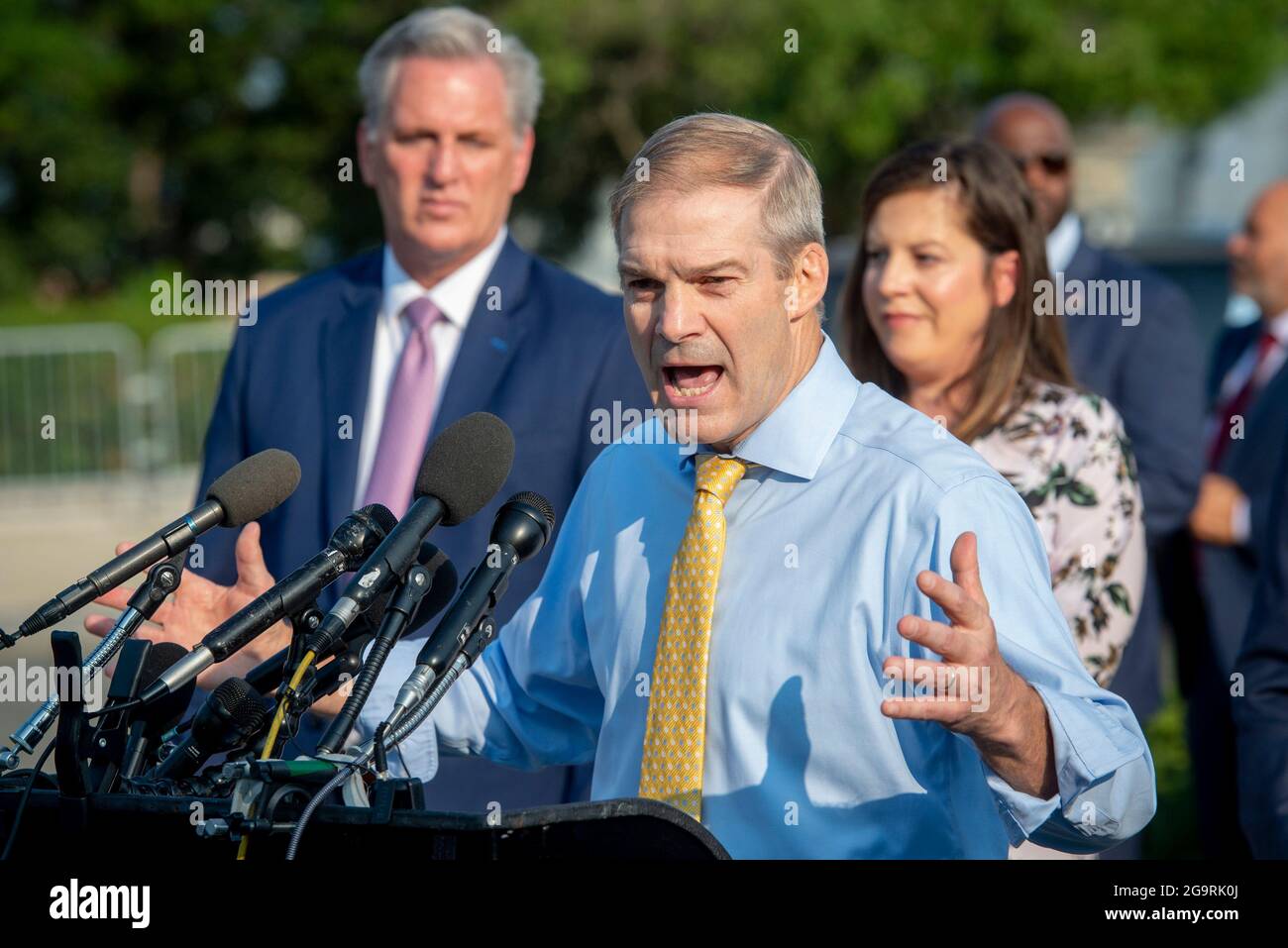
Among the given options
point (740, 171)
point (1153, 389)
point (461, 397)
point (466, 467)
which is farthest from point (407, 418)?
point (1153, 389)

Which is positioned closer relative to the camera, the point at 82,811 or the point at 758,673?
the point at 82,811

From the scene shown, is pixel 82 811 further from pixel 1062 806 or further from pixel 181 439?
pixel 181 439

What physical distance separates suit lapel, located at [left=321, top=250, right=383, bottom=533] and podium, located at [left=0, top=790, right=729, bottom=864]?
1.85 m

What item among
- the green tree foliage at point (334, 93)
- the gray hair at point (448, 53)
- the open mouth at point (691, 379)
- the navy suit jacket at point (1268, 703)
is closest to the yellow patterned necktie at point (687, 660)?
the open mouth at point (691, 379)

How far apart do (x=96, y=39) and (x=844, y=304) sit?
21028mm

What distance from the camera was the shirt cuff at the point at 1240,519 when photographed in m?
5.61

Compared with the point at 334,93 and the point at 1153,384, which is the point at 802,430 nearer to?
the point at 1153,384

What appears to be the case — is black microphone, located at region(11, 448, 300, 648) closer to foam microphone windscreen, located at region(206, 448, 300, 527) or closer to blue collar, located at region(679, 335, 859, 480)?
foam microphone windscreen, located at region(206, 448, 300, 527)

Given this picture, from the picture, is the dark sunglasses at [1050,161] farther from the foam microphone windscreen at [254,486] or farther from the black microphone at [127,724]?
the black microphone at [127,724]

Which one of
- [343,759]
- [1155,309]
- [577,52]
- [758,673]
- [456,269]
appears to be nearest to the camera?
[343,759]

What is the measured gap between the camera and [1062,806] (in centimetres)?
234

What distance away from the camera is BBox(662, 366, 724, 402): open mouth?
262cm

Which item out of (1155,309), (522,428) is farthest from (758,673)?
(1155,309)

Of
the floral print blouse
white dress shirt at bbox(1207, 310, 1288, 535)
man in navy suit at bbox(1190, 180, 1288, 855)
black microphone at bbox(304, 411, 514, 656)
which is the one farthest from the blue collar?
white dress shirt at bbox(1207, 310, 1288, 535)
